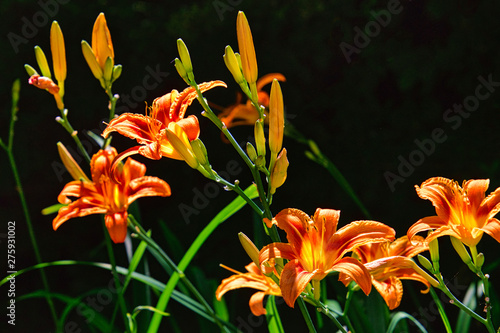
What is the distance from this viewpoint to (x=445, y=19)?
1858 millimetres

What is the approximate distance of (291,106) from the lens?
2.21m

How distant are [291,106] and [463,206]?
3.98 feet

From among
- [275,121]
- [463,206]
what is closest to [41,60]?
[275,121]

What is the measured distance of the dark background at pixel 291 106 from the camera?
6.30 ft

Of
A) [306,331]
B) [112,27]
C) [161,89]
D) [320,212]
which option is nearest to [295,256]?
[320,212]

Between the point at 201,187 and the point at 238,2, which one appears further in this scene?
the point at 201,187

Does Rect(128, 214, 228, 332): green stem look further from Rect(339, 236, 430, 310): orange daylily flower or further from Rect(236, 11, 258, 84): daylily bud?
Rect(236, 11, 258, 84): daylily bud

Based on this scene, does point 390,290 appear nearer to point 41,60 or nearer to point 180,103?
point 180,103

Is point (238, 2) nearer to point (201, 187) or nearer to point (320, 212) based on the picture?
point (201, 187)

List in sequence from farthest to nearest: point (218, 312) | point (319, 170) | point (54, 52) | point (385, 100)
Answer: point (319, 170) < point (385, 100) < point (218, 312) < point (54, 52)

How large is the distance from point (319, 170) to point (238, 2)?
0.80 metres

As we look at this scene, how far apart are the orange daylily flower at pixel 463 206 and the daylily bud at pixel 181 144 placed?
0.47 m

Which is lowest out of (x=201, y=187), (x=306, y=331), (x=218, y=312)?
(x=306, y=331)

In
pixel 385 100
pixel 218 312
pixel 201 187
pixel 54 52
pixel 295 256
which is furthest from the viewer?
pixel 201 187
